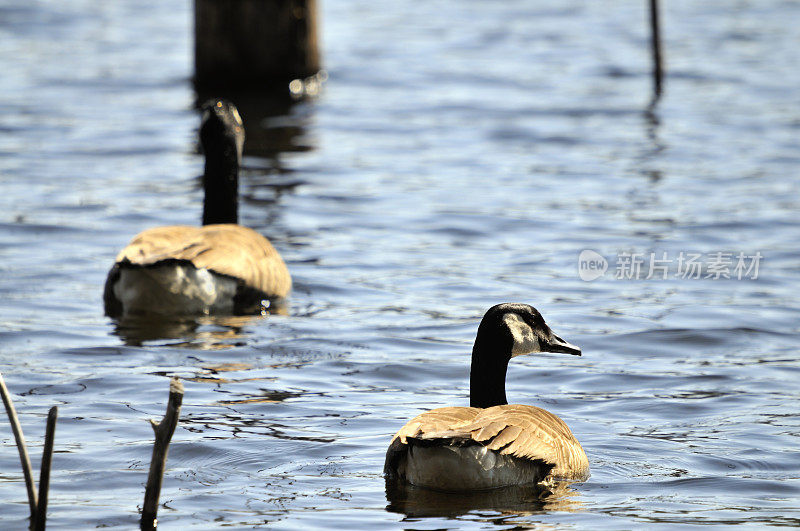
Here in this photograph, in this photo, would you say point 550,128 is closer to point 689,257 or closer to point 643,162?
point 643,162

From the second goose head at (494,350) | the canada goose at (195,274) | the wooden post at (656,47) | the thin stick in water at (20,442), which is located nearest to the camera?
the thin stick in water at (20,442)

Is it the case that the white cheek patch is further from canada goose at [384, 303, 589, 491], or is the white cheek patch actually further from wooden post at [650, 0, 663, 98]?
wooden post at [650, 0, 663, 98]

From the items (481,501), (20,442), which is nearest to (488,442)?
(481,501)

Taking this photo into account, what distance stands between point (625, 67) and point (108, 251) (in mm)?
12116

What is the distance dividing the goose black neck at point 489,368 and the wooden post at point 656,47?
12108 mm

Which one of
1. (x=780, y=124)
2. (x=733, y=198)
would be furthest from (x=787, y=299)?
(x=780, y=124)

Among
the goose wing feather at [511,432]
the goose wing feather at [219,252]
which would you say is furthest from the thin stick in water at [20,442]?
the goose wing feather at [219,252]

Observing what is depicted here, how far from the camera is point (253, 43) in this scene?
18.4m

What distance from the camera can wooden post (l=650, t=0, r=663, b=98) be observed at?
18172 millimetres

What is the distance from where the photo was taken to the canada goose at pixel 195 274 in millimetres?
9641

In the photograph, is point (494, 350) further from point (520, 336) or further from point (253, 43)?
point (253, 43)

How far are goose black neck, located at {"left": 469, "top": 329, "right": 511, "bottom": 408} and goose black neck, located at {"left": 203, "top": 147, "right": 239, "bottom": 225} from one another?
482cm

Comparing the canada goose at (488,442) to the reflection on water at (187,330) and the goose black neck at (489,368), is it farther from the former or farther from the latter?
the reflection on water at (187,330)

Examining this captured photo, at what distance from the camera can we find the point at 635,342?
9.64 metres
